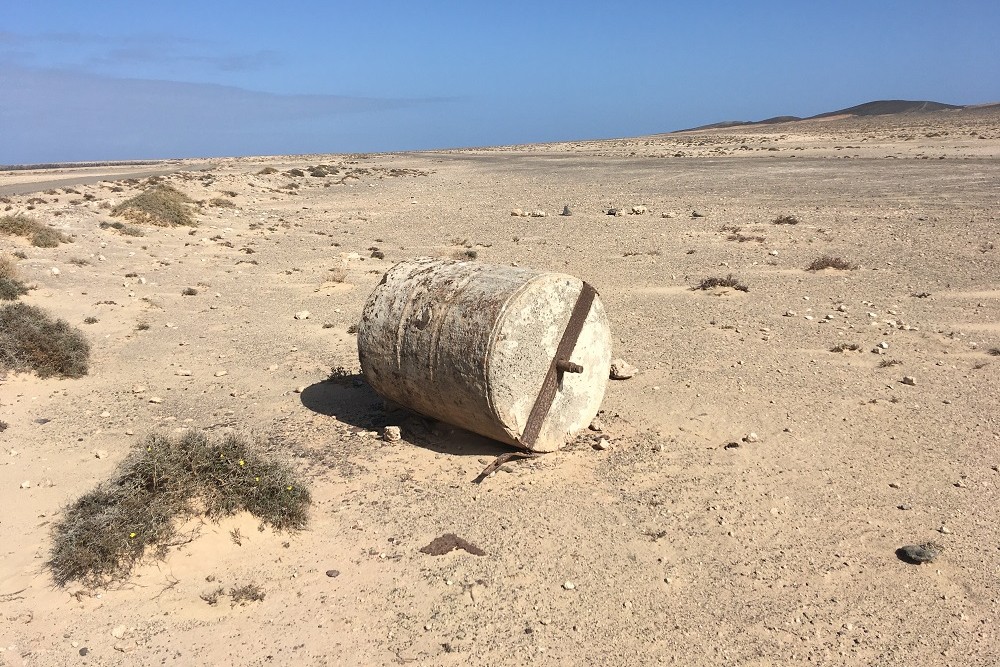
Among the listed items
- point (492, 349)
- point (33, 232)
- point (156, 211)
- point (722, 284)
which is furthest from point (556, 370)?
point (156, 211)

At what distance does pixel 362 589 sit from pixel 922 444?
4915 millimetres

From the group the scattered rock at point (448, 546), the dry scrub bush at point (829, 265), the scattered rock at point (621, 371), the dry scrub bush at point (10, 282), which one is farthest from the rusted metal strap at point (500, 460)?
the dry scrub bush at point (10, 282)

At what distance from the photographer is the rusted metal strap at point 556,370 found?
5750 mm

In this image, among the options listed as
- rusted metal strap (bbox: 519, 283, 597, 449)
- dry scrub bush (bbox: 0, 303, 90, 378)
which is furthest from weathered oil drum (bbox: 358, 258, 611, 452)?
dry scrub bush (bbox: 0, 303, 90, 378)

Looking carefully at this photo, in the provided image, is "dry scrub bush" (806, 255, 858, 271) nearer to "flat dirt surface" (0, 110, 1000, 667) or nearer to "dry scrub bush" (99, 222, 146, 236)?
"flat dirt surface" (0, 110, 1000, 667)

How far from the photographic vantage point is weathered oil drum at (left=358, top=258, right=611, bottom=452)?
5.55m

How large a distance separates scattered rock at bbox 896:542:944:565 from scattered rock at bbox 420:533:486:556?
279 cm

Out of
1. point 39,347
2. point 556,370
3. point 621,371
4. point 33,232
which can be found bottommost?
point 621,371

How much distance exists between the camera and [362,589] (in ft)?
14.5

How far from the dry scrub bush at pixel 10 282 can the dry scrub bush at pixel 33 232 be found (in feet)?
Result: 8.33

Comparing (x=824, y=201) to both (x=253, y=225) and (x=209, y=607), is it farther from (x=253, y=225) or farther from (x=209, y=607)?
(x=209, y=607)

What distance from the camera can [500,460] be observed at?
565cm

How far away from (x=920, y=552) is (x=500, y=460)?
118 inches

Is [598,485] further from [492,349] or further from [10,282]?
[10,282]
